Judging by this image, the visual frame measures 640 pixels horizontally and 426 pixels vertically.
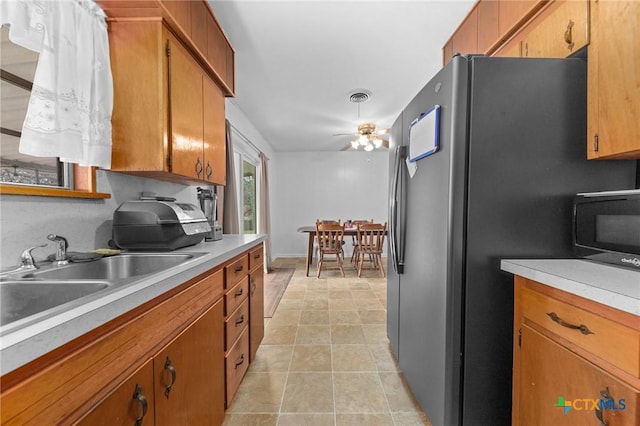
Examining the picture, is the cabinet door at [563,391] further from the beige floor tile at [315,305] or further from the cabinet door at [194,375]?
the beige floor tile at [315,305]

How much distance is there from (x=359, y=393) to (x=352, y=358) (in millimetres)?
365

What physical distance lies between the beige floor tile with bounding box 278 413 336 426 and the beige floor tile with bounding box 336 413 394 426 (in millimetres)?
50

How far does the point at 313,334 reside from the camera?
2.33 metres

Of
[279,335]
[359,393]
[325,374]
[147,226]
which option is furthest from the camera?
[279,335]

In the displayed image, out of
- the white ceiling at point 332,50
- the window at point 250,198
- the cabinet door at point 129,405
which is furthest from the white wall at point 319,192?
the cabinet door at point 129,405

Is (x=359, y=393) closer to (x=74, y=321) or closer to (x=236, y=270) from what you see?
(x=236, y=270)

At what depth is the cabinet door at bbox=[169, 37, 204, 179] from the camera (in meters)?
1.38

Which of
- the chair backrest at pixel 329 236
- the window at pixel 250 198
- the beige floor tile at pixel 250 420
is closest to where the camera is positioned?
the beige floor tile at pixel 250 420

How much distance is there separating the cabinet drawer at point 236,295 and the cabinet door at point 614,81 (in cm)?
184

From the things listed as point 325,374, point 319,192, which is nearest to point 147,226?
point 325,374

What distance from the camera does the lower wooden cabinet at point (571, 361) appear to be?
667 mm

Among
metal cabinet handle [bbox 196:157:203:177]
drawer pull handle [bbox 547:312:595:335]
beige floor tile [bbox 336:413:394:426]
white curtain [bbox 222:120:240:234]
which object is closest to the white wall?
white curtain [bbox 222:120:240:234]

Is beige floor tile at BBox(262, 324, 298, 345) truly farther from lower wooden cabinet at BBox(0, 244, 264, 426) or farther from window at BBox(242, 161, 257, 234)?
window at BBox(242, 161, 257, 234)

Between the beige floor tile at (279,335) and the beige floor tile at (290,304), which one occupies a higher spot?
the beige floor tile at (279,335)
